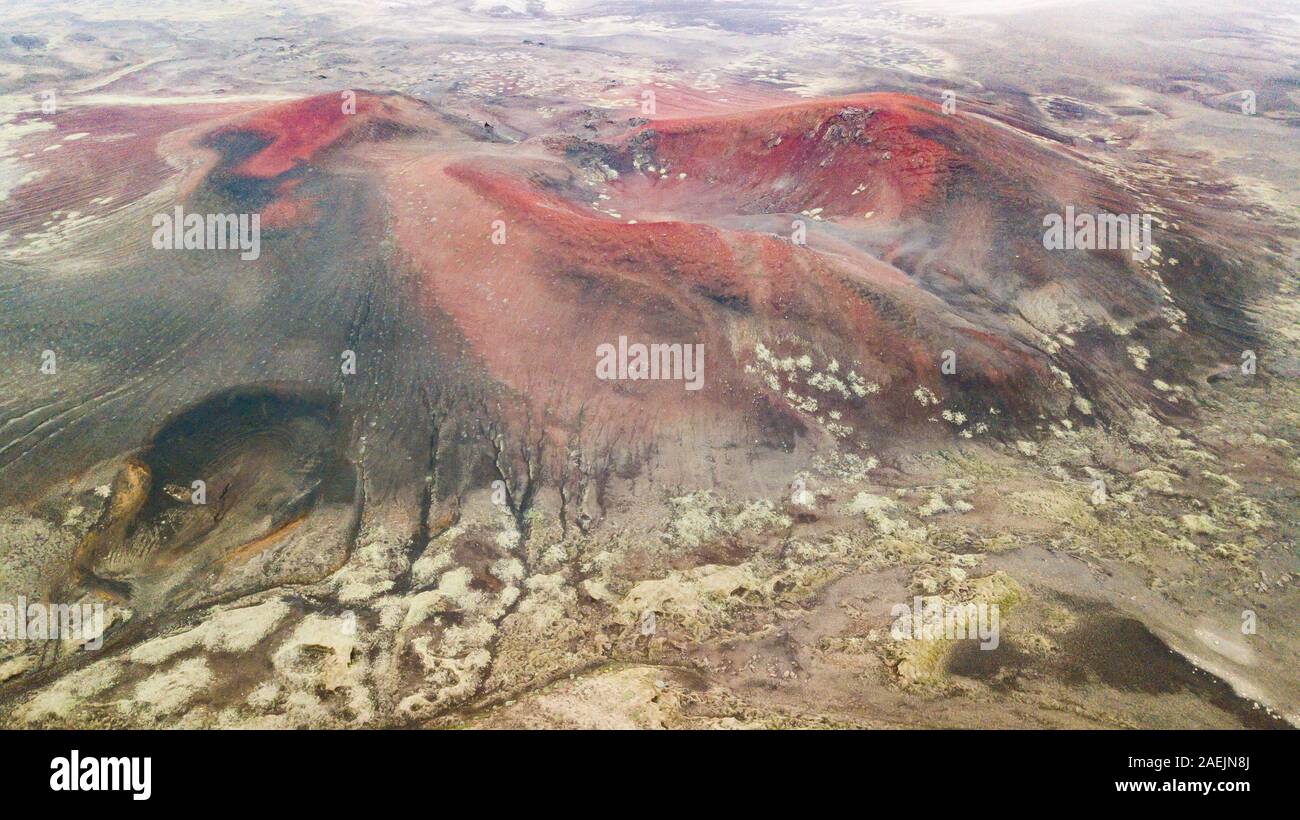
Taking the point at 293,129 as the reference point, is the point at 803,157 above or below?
below

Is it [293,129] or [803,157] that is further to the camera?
[803,157]

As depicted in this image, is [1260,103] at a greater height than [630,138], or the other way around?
[1260,103]

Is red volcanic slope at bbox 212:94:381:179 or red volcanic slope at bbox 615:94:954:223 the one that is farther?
red volcanic slope at bbox 615:94:954:223

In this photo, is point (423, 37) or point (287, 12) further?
point (287, 12)

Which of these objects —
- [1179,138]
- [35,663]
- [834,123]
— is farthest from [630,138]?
[1179,138]

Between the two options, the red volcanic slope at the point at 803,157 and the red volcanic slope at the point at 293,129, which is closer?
the red volcanic slope at the point at 293,129
